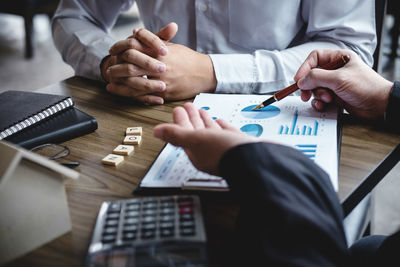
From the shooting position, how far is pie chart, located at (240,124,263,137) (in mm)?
629

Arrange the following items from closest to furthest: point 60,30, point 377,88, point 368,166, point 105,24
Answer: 1. point 368,166
2. point 377,88
3. point 60,30
4. point 105,24

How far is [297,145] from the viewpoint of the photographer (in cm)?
58

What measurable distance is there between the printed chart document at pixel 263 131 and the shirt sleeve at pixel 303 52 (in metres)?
0.08

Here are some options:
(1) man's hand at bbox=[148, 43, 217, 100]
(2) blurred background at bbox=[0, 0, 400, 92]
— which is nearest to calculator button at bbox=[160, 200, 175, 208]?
(1) man's hand at bbox=[148, 43, 217, 100]

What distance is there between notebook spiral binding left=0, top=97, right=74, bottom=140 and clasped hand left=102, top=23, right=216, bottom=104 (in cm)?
15

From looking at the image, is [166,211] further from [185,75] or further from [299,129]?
[185,75]

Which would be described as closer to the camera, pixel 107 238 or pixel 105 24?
pixel 107 238

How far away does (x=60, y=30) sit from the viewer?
110cm

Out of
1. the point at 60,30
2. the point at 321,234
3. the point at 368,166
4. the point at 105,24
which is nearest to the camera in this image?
the point at 321,234

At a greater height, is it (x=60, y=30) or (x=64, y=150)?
(x=60, y=30)

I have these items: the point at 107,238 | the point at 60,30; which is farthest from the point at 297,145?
the point at 60,30

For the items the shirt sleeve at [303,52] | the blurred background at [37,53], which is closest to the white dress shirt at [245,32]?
the shirt sleeve at [303,52]

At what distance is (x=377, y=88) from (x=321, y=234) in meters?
0.38

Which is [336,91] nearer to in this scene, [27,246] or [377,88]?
[377,88]
